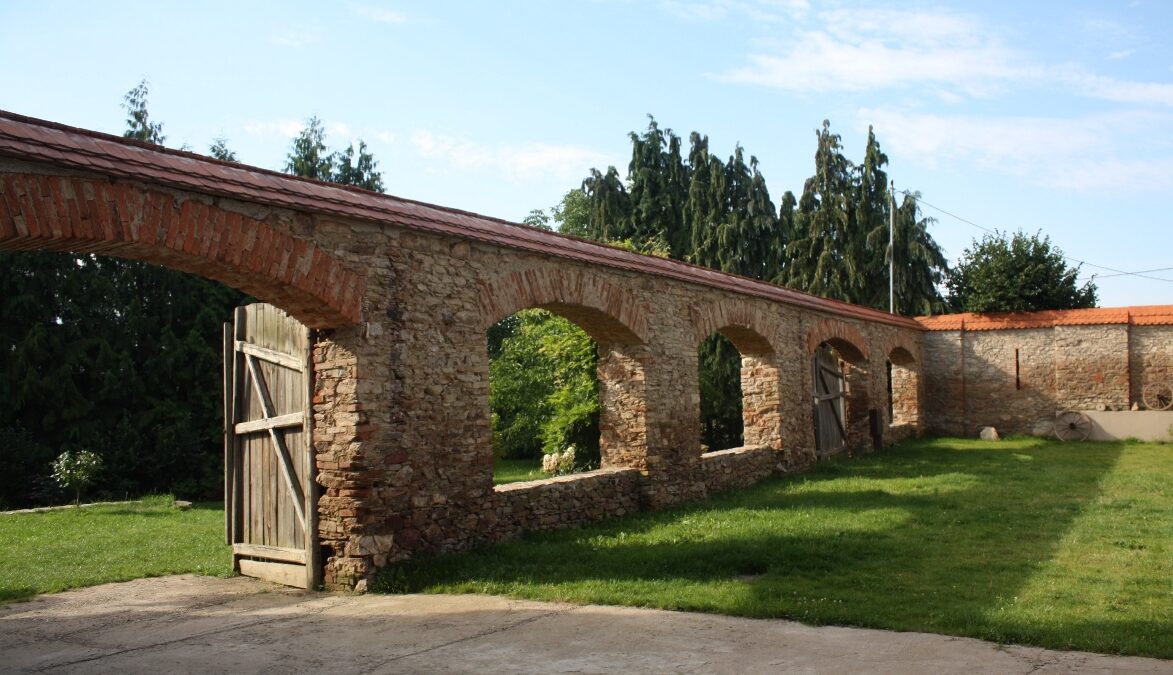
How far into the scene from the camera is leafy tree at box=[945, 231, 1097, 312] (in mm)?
20203

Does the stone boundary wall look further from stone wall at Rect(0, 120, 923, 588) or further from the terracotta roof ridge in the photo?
the terracotta roof ridge

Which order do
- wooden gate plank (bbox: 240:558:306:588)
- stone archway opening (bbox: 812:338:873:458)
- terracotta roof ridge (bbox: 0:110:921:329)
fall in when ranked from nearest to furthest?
terracotta roof ridge (bbox: 0:110:921:329), wooden gate plank (bbox: 240:558:306:588), stone archway opening (bbox: 812:338:873:458)

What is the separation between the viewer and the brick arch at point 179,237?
16.1 ft

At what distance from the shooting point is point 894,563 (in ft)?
22.8

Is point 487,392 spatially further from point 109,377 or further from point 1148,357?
point 1148,357

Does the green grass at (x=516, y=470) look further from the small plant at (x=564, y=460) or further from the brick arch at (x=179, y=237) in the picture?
the brick arch at (x=179, y=237)

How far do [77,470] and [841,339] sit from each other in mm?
12938

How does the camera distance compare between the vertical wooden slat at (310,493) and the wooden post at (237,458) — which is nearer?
the vertical wooden slat at (310,493)

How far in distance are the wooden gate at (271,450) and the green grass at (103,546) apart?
70 centimetres

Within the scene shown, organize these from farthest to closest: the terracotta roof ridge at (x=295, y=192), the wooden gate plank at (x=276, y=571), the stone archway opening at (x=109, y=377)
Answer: the stone archway opening at (x=109, y=377)
the wooden gate plank at (x=276, y=571)
the terracotta roof ridge at (x=295, y=192)

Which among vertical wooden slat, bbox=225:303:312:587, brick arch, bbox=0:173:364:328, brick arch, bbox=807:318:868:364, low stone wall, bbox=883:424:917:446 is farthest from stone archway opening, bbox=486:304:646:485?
low stone wall, bbox=883:424:917:446

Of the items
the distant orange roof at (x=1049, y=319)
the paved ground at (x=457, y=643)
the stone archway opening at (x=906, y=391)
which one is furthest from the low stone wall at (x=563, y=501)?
the distant orange roof at (x=1049, y=319)

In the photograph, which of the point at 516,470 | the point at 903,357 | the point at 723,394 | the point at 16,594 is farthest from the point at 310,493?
the point at 723,394

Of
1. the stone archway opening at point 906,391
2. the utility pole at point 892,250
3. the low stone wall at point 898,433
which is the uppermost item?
the utility pole at point 892,250
